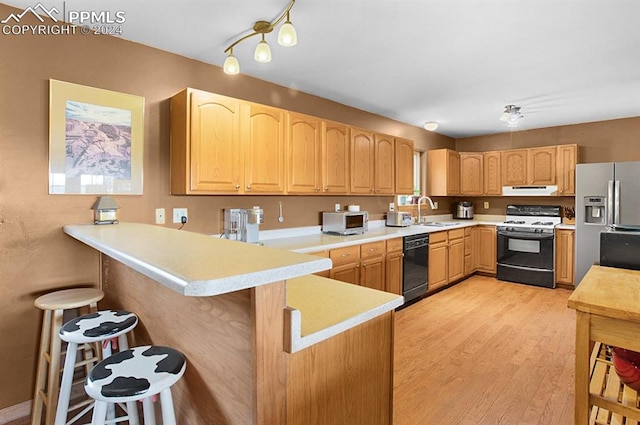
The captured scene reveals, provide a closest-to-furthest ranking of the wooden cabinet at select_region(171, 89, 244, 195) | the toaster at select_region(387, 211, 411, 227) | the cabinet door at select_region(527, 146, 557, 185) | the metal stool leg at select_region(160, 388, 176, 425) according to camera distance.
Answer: the metal stool leg at select_region(160, 388, 176, 425) → the wooden cabinet at select_region(171, 89, 244, 195) → the toaster at select_region(387, 211, 411, 227) → the cabinet door at select_region(527, 146, 557, 185)

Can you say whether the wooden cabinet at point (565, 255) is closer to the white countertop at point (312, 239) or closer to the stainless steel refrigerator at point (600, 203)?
the stainless steel refrigerator at point (600, 203)

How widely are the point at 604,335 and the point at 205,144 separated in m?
2.52

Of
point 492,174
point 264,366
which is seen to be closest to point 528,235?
point 492,174

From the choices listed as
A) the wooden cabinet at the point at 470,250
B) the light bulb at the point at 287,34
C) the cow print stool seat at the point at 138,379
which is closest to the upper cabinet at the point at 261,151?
the light bulb at the point at 287,34

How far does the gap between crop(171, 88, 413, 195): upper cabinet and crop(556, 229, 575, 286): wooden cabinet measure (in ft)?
9.40

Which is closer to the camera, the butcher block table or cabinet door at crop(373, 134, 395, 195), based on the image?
the butcher block table

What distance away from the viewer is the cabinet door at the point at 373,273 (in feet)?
10.8

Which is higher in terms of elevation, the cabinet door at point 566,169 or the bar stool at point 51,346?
the cabinet door at point 566,169

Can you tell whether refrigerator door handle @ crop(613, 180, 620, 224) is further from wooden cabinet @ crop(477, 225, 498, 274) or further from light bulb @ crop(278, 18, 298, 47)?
light bulb @ crop(278, 18, 298, 47)

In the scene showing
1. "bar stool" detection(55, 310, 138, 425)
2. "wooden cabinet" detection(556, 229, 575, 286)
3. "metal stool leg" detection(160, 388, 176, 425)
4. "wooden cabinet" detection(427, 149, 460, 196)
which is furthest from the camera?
"wooden cabinet" detection(427, 149, 460, 196)

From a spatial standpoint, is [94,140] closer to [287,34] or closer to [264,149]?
[264,149]

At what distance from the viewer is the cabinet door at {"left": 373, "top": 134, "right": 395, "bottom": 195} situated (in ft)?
13.1

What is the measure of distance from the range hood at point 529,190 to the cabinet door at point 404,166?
6.34ft

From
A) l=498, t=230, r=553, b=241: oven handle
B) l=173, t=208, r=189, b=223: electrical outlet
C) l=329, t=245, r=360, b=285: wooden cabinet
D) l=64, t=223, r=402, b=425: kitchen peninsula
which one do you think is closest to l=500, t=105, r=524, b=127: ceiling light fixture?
l=498, t=230, r=553, b=241: oven handle
